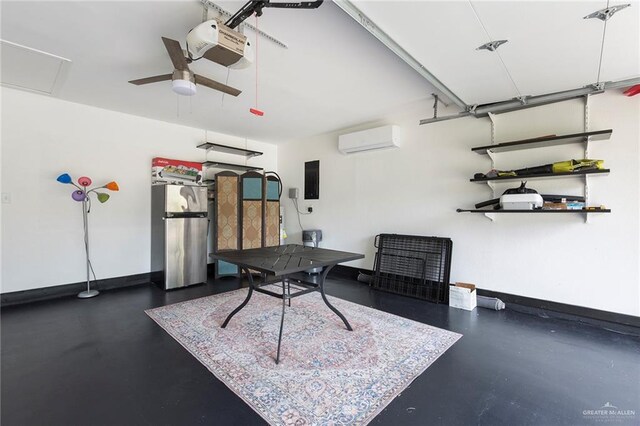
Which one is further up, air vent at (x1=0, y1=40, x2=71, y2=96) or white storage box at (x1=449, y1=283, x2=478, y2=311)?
air vent at (x1=0, y1=40, x2=71, y2=96)

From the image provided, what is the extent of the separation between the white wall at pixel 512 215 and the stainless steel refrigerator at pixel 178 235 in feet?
7.91

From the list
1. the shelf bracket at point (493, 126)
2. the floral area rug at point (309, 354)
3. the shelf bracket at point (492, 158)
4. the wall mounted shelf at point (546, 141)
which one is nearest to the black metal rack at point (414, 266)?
the floral area rug at point (309, 354)

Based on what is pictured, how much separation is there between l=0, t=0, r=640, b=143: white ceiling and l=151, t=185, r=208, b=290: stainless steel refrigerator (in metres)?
1.42

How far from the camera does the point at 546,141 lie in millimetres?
3016

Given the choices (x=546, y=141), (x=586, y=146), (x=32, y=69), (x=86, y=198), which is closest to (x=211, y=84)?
(x=32, y=69)

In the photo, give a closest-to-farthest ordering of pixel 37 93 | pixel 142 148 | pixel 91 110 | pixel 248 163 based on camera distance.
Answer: pixel 37 93 → pixel 91 110 → pixel 142 148 → pixel 248 163

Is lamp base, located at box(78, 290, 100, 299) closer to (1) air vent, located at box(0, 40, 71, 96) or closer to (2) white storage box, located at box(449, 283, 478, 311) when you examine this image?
(1) air vent, located at box(0, 40, 71, 96)

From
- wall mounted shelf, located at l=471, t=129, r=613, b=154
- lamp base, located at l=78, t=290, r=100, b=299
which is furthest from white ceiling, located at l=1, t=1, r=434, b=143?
lamp base, located at l=78, t=290, r=100, b=299

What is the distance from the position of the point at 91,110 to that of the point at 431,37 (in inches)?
181

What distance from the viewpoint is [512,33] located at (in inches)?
77.6

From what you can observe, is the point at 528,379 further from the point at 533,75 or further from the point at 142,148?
the point at 142,148

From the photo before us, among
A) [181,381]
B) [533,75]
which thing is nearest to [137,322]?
[181,381]

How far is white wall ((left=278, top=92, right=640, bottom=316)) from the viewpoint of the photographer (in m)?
2.80

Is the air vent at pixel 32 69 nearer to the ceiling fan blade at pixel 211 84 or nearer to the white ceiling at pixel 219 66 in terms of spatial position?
the white ceiling at pixel 219 66
